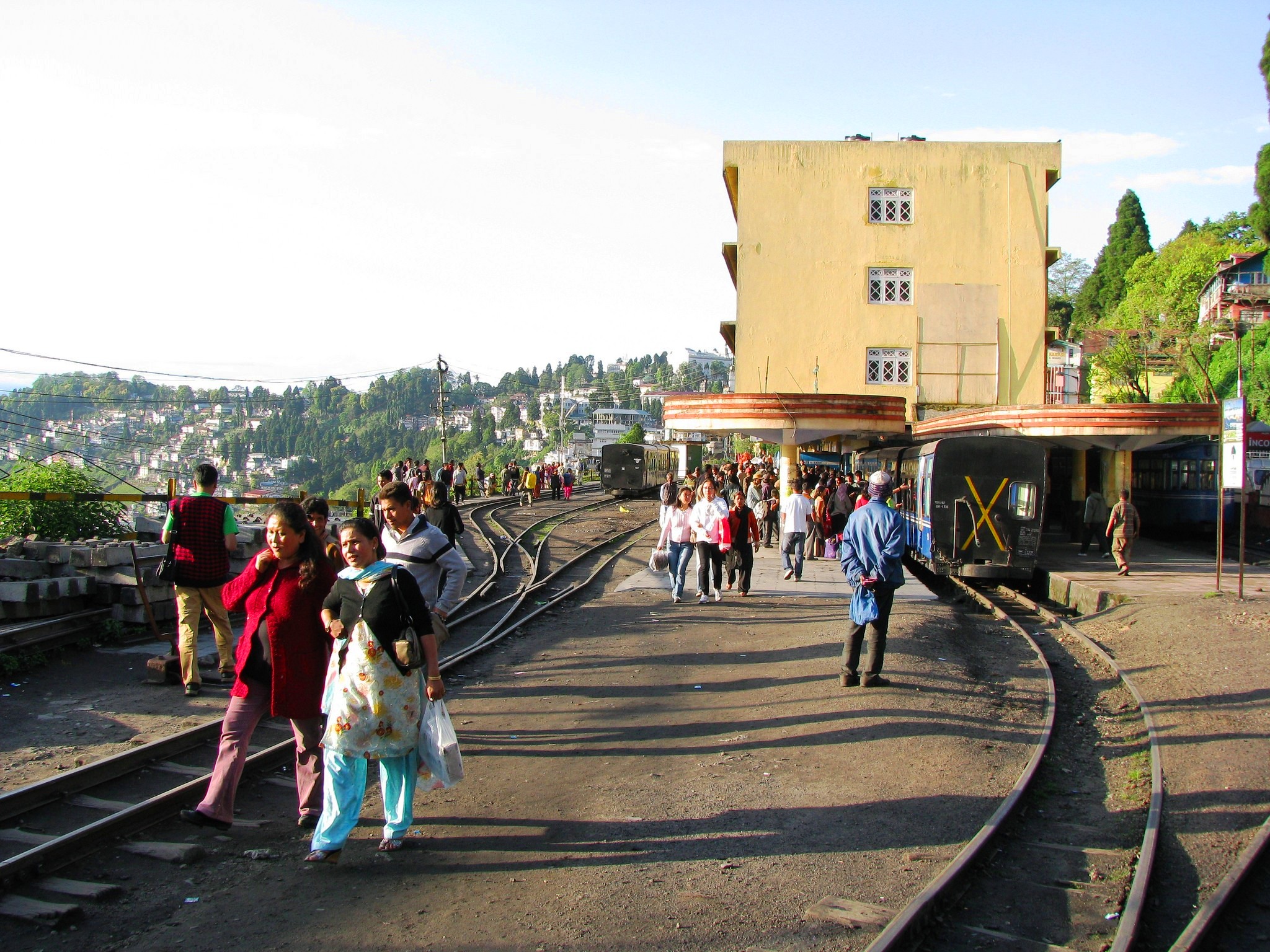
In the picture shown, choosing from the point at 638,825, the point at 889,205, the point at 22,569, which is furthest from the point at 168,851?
the point at 889,205

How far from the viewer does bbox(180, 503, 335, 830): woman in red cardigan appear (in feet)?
17.6

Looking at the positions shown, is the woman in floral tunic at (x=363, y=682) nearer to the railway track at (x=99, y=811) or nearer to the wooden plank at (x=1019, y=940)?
the railway track at (x=99, y=811)

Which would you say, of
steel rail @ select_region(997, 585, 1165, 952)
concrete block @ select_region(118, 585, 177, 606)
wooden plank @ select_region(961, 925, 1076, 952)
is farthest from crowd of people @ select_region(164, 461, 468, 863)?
concrete block @ select_region(118, 585, 177, 606)

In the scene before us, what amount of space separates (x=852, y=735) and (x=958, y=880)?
280 cm

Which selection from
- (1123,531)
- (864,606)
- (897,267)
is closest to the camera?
(864,606)

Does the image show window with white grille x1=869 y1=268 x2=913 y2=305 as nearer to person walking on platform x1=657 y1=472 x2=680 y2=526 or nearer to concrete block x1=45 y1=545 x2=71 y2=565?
person walking on platform x1=657 y1=472 x2=680 y2=526

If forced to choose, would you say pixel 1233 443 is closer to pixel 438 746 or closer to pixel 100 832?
pixel 438 746

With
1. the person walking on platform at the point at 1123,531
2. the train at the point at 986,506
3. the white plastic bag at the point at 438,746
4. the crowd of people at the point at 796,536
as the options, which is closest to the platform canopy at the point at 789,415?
the crowd of people at the point at 796,536

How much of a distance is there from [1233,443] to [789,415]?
12104 mm

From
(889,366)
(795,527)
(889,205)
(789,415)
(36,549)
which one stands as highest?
(889,205)

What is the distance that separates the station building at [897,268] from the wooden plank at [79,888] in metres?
32.9

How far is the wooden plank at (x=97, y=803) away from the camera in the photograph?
606 centimetres

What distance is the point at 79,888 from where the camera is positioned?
4.84 metres

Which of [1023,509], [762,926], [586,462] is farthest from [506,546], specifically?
[586,462]
